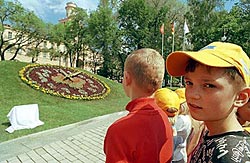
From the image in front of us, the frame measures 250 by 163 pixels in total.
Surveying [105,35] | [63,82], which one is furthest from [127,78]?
[105,35]

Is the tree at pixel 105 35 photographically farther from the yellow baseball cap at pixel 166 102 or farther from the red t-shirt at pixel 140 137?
the red t-shirt at pixel 140 137

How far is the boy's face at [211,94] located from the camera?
109 centimetres

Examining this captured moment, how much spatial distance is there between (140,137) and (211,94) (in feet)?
1.81

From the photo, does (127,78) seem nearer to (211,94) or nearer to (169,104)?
(211,94)

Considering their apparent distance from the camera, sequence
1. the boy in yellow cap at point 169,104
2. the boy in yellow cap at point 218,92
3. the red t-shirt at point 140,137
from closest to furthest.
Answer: the boy in yellow cap at point 218,92
the red t-shirt at point 140,137
the boy in yellow cap at point 169,104

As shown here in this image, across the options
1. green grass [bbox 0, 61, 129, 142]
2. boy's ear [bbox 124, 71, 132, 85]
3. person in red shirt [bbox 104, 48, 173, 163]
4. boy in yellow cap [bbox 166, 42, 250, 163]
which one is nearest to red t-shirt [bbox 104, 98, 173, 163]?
person in red shirt [bbox 104, 48, 173, 163]

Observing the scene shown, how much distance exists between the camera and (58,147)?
5.86 metres

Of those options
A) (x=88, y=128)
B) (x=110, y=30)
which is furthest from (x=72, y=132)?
(x=110, y=30)

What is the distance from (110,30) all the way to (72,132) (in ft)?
98.3

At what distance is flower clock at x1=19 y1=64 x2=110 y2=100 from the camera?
14.0 meters

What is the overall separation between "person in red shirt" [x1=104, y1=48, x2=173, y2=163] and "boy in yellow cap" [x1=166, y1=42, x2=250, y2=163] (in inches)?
16.3

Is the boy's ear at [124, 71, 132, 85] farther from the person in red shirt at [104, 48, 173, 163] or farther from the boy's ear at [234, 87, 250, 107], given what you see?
the boy's ear at [234, 87, 250, 107]

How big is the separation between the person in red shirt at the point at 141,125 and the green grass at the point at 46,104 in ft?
19.7

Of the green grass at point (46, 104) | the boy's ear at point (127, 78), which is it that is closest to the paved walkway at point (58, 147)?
the green grass at point (46, 104)
